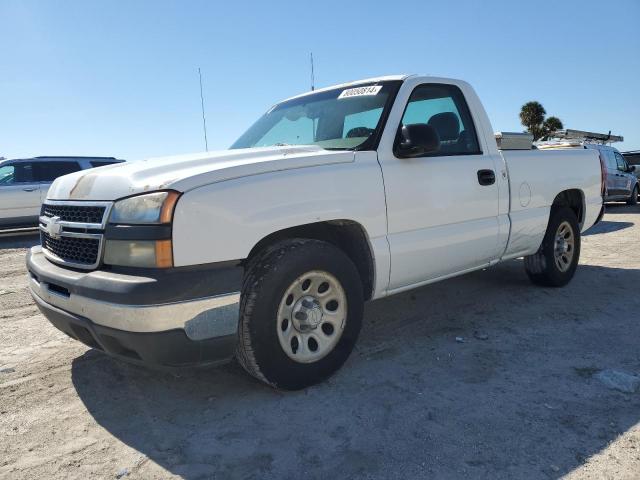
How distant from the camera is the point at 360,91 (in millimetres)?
3766

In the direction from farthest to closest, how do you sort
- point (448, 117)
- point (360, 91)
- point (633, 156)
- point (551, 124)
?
point (551, 124), point (633, 156), point (448, 117), point (360, 91)

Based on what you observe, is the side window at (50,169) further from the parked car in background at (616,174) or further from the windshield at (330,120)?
the parked car in background at (616,174)

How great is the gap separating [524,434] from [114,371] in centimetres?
248

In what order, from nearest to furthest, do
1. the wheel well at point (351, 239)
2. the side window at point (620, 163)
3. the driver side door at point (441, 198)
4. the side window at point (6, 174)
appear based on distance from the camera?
the wheel well at point (351, 239) → the driver side door at point (441, 198) → the side window at point (6, 174) → the side window at point (620, 163)

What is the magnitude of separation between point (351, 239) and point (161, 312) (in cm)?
134

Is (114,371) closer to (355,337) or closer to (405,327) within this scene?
(355,337)

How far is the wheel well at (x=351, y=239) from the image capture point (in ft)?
10.3

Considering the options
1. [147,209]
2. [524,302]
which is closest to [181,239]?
[147,209]

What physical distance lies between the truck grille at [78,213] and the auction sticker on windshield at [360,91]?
201 cm

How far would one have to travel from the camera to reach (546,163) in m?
4.73

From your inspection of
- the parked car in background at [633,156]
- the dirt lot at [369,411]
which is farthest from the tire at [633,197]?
the dirt lot at [369,411]

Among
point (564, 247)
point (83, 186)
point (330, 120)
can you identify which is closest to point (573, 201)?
point (564, 247)

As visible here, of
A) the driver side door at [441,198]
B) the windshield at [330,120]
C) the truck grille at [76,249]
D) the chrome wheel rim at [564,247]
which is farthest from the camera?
the chrome wheel rim at [564,247]

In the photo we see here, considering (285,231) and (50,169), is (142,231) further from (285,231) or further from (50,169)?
(50,169)
